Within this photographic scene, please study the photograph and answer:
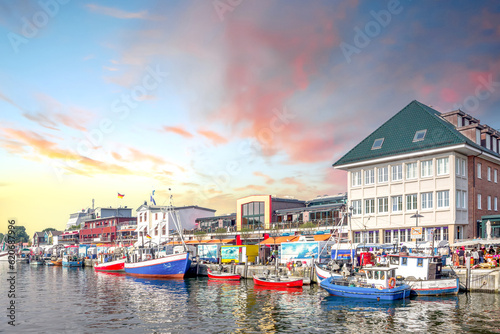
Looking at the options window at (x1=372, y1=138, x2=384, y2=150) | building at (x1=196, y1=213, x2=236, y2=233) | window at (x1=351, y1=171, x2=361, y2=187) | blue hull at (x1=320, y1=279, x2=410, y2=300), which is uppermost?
window at (x1=372, y1=138, x2=384, y2=150)

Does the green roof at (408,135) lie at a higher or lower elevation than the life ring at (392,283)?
higher

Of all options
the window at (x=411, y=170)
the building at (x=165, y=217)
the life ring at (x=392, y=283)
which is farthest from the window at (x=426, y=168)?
the building at (x=165, y=217)

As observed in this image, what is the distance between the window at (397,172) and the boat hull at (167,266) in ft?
106

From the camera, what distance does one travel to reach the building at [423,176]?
179 ft

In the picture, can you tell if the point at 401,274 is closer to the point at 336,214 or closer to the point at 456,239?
the point at 456,239

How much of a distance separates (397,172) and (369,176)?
453 centimetres

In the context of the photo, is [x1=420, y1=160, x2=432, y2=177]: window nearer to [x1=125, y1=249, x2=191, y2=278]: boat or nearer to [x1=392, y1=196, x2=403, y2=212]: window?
[x1=392, y1=196, x2=403, y2=212]: window

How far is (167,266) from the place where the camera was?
68.0 m

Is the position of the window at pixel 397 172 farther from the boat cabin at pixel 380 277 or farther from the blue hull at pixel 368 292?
the blue hull at pixel 368 292

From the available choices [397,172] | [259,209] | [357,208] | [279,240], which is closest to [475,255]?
[397,172]

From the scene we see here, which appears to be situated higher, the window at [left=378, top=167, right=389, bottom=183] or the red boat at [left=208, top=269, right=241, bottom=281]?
the window at [left=378, top=167, right=389, bottom=183]

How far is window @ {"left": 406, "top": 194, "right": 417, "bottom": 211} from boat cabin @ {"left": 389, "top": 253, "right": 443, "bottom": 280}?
47.4 feet

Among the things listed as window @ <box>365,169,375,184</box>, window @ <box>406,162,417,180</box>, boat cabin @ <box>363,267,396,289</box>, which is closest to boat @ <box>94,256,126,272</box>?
window @ <box>365,169,375,184</box>

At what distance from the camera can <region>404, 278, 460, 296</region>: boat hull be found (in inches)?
1625
